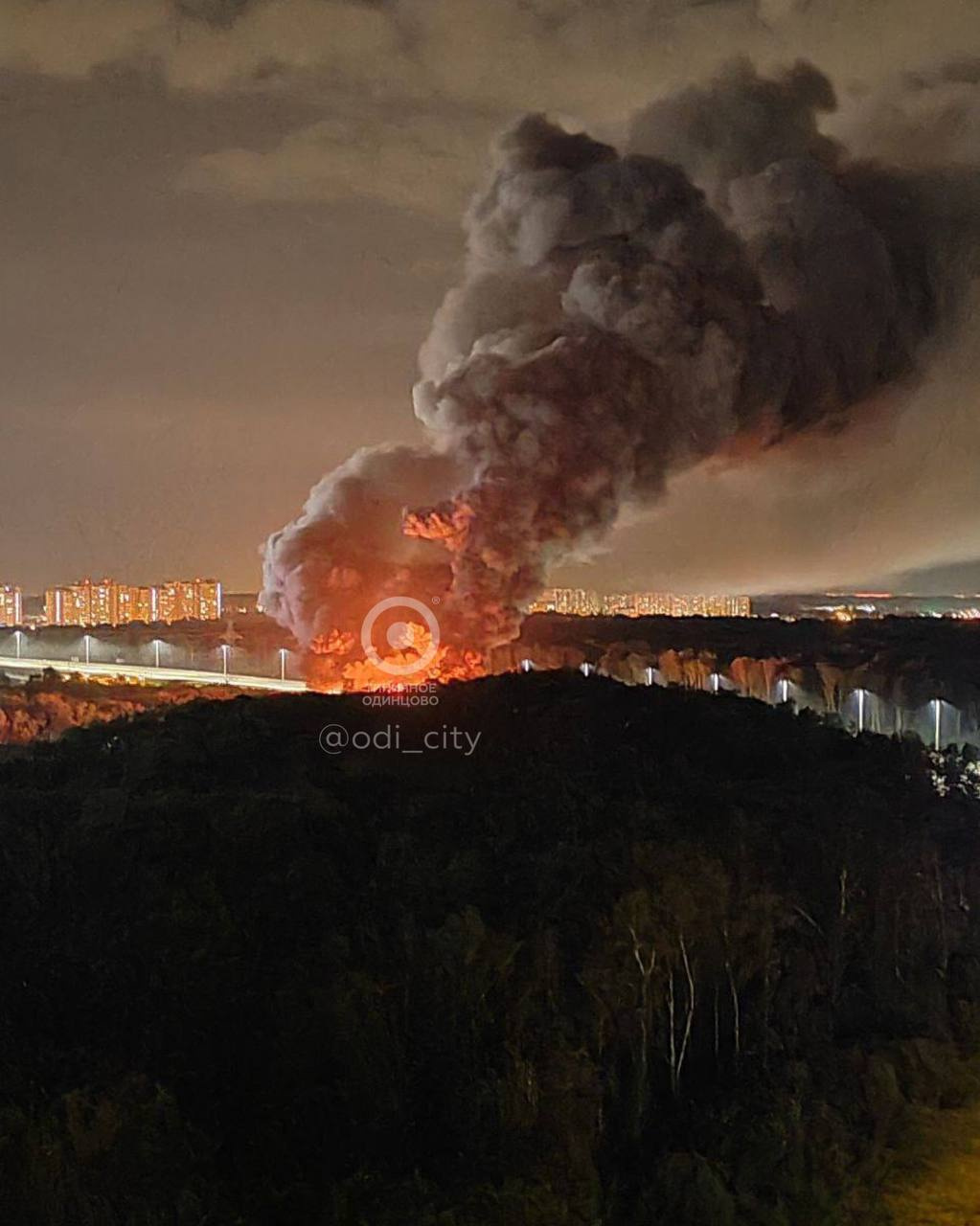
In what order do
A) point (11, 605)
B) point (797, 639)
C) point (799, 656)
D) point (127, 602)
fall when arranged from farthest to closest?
point (799, 656)
point (797, 639)
point (127, 602)
point (11, 605)

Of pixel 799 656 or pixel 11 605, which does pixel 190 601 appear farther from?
pixel 799 656

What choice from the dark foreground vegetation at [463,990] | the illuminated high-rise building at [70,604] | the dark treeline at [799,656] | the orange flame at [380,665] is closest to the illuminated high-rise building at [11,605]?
the illuminated high-rise building at [70,604]

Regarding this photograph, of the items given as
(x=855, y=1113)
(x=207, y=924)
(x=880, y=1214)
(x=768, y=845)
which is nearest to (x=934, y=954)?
(x=768, y=845)

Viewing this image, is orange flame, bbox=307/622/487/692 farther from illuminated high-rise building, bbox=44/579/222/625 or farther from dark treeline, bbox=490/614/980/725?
illuminated high-rise building, bbox=44/579/222/625

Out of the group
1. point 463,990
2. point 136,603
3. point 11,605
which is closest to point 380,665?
point 136,603

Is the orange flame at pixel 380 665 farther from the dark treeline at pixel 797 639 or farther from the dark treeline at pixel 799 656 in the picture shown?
the dark treeline at pixel 797 639

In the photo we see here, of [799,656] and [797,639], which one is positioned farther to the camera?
[799,656]

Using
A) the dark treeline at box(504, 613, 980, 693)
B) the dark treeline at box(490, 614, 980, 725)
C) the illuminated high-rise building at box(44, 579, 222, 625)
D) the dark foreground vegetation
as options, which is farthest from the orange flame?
the dark foreground vegetation

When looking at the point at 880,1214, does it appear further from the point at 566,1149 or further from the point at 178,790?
the point at 178,790
